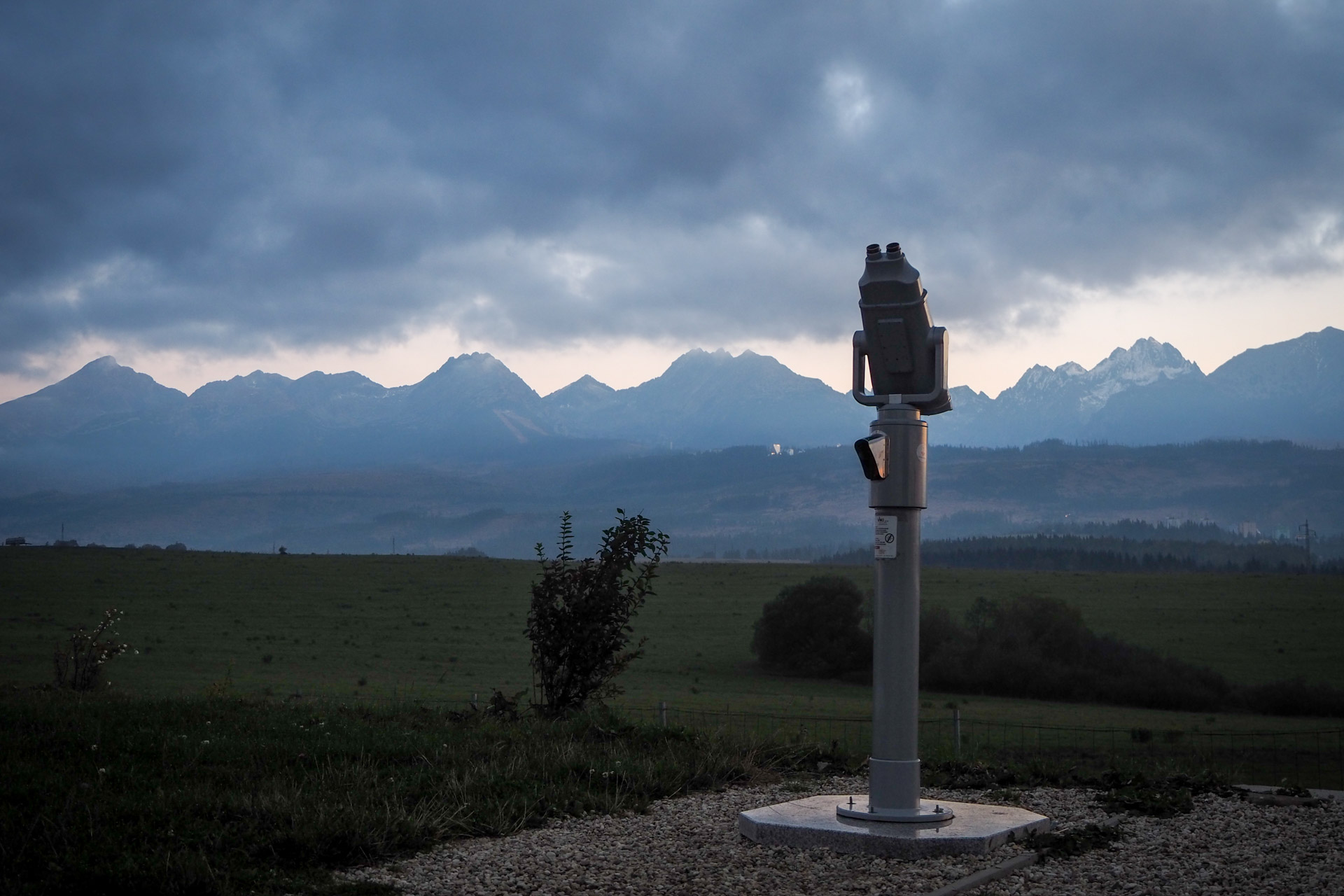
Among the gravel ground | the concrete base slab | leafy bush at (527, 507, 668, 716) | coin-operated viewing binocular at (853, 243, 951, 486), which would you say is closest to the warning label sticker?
coin-operated viewing binocular at (853, 243, 951, 486)

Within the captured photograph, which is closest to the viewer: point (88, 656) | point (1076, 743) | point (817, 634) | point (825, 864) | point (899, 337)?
point (825, 864)

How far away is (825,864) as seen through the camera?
7.11 meters

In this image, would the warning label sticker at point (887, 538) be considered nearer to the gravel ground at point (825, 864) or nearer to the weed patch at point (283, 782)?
the gravel ground at point (825, 864)

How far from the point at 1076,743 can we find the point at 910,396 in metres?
26.8

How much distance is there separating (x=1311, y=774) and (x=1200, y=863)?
21873mm

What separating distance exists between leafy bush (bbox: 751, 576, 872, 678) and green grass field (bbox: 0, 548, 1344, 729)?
2023 mm

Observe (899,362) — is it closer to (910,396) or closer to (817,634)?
(910,396)

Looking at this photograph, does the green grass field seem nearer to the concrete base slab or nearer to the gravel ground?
the gravel ground

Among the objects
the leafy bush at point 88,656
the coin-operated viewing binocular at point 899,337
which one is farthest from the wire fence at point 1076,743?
the leafy bush at point 88,656

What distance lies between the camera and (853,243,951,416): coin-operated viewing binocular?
812cm

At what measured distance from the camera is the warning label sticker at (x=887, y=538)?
26.3 ft

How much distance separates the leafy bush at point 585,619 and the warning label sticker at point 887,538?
233 inches

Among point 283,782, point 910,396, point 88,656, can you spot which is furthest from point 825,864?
point 88,656

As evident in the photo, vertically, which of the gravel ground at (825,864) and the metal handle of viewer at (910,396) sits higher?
the metal handle of viewer at (910,396)
